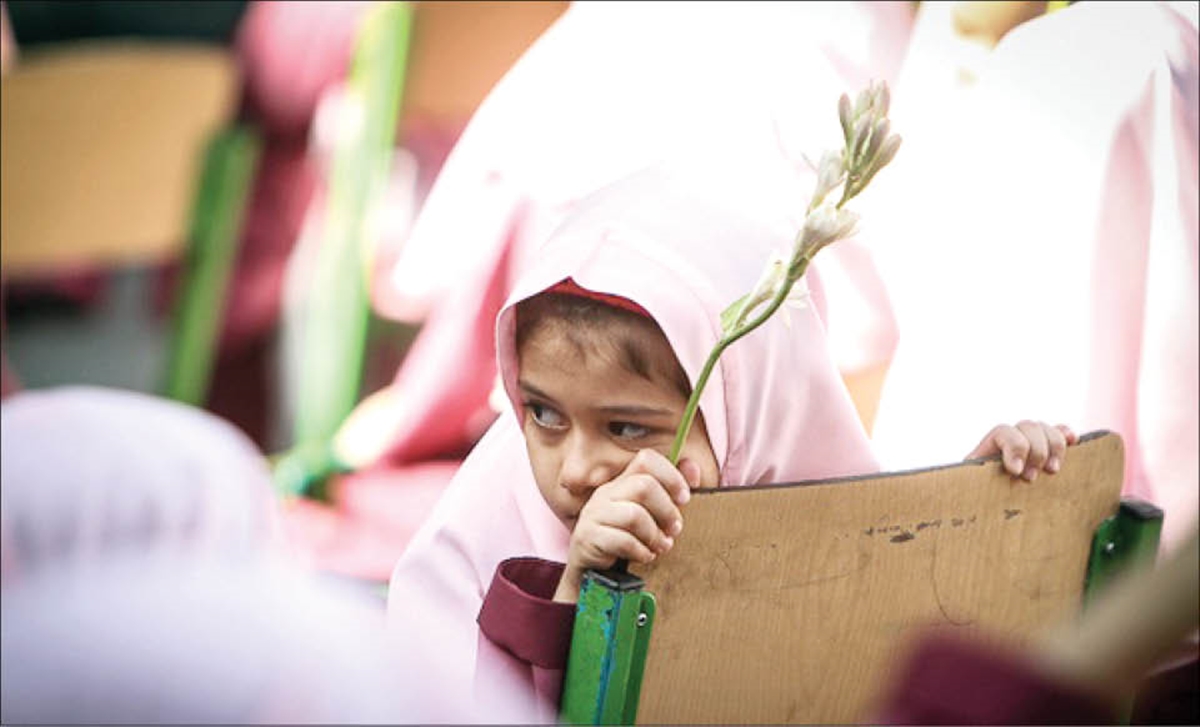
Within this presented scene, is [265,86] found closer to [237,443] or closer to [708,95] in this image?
[237,443]

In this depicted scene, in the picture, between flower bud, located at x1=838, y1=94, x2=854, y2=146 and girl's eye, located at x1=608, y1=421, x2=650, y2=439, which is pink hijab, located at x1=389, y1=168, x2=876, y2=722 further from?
flower bud, located at x1=838, y1=94, x2=854, y2=146

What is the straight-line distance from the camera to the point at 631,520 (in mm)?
1598

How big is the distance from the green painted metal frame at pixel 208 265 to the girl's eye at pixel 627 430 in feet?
2.62

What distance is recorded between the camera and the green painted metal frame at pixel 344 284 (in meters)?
2.27

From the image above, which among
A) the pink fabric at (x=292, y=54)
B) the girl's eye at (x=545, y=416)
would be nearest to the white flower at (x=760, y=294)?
the girl's eye at (x=545, y=416)

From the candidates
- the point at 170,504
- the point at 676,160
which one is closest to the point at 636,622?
the point at 676,160

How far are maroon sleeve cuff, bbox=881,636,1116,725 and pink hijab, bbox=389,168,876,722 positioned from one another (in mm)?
771

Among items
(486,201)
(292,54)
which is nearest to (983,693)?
(486,201)

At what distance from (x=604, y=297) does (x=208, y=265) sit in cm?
81

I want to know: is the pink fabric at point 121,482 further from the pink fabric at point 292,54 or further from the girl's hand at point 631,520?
the girl's hand at point 631,520

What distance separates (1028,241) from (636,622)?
0.98m

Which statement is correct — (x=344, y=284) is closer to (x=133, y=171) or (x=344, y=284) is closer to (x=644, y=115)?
(x=133, y=171)

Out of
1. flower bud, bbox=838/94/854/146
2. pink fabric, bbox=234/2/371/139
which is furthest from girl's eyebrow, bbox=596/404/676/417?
pink fabric, bbox=234/2/371/139

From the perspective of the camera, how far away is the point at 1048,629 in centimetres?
205
